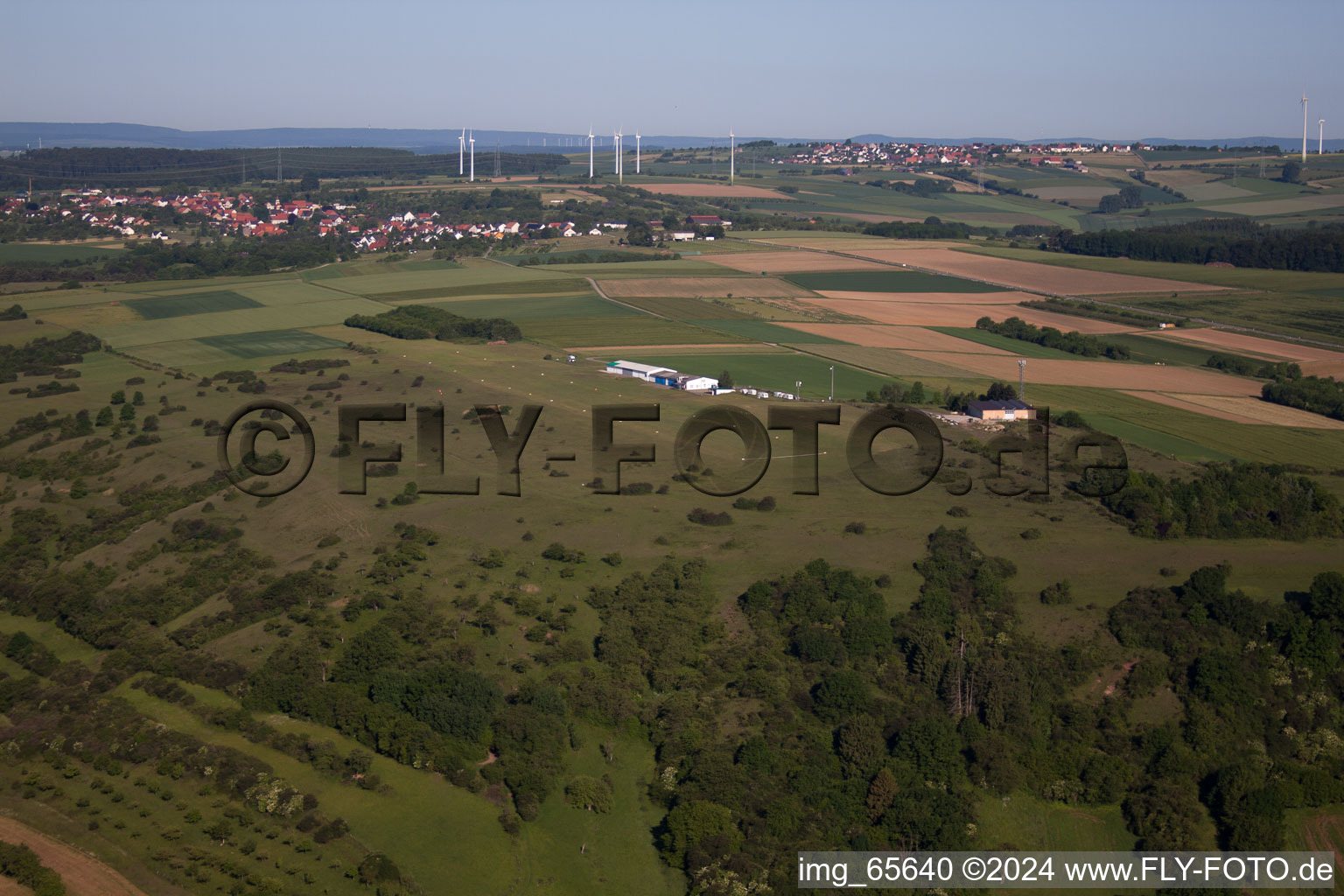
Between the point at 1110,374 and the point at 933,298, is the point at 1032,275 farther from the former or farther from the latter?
the point at 1110,374

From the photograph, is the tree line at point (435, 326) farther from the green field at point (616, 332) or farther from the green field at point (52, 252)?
the green field at point (52, 252)

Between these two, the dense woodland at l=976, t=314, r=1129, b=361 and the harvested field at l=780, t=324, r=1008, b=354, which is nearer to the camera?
the dense woodland at l=976, t=314, r=1129, b=361

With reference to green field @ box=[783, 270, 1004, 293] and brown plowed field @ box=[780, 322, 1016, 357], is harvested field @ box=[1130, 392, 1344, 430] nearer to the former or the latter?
brown plowed field @ box=[780, 322, 1016, 357]

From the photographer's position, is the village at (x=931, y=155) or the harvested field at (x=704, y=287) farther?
the village at (x=931, y=155)

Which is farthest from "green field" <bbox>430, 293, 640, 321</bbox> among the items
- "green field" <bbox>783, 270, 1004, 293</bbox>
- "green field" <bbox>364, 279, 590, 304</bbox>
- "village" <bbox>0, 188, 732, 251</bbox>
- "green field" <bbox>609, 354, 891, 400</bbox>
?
"village" <bbox>0, 188, 732, 251</bbox>

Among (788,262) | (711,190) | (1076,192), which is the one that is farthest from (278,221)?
(1076,192)

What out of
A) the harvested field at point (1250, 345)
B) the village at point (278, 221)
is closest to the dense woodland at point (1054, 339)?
the harvested field at point (1250, 345)
